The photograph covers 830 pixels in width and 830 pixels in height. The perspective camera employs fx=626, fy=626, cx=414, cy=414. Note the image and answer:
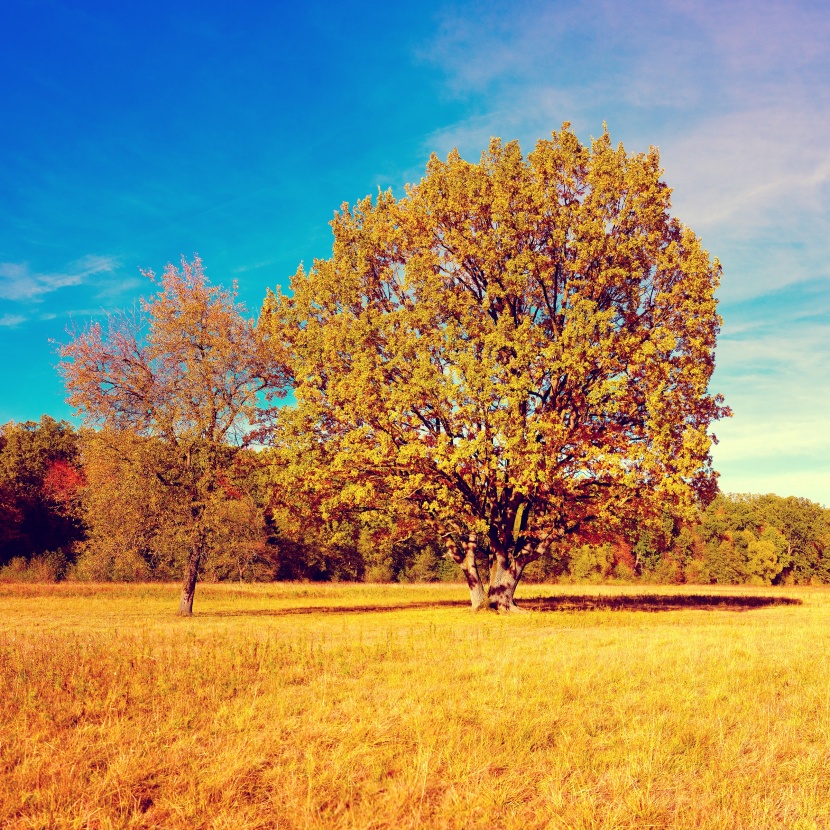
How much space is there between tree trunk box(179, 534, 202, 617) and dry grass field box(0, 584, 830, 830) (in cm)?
1012

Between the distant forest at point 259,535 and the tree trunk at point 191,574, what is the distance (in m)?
0.37

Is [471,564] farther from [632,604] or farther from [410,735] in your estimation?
[410,735]

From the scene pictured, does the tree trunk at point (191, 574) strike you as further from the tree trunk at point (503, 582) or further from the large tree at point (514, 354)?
the tree trunk at point (503, 582)

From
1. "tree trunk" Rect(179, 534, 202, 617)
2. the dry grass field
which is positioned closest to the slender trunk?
"tree trunk" Rect(179, 534, 202, 617)

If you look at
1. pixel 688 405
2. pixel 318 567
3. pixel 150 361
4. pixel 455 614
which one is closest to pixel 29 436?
pixel 318 567

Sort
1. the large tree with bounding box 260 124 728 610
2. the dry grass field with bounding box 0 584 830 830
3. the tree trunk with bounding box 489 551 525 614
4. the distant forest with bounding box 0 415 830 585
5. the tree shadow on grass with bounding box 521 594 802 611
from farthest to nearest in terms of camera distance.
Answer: the tree shadow on grass with bounding box 521 594 802 611
the tree trunk with bounding box 489 551 525 614
the distant forest with bounding box 0 415 830 585
the large tree with bounding box 260 124 728 610
the dry grass field with bounding box 0 584 830 830

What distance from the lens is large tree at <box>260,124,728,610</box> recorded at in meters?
19.9

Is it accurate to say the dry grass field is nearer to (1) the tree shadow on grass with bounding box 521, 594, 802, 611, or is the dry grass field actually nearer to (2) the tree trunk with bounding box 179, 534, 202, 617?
(2) the tree trunk with bounding box 179, 534, 202, 617

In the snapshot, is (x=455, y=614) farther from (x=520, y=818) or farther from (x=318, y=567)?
(x=318, y=567)

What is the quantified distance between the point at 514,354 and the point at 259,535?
39.4 feet

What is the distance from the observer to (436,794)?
525cm

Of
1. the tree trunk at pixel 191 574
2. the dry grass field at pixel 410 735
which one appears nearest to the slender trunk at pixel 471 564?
the tree trunk at pixel 191 574

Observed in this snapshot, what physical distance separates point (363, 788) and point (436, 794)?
2.06 feet

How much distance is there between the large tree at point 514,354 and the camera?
19.9 meters
